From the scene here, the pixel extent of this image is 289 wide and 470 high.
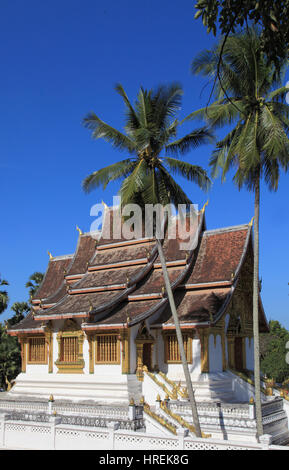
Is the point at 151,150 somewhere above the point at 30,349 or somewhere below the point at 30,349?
above

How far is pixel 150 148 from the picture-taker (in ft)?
53.7

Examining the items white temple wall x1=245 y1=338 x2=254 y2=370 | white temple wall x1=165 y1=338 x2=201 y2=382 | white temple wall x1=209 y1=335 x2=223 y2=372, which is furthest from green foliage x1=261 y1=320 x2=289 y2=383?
white temple wall x1=165 y1=338 x2=201 y2=382

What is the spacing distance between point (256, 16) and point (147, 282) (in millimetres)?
15637

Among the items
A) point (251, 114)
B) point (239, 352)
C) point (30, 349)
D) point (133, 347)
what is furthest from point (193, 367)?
point (251, 114)

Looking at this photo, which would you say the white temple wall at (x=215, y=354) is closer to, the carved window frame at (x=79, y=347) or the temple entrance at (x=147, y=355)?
the temple entrance at (x=147, y=355)

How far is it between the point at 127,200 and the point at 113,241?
31.9 ft

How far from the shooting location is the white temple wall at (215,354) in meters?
20.3

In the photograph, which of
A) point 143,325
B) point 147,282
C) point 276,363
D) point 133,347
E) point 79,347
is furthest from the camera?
point 276,363


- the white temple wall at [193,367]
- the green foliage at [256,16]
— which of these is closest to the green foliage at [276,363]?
the white temple wall at [193,367]

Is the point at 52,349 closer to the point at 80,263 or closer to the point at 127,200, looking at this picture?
the point at 80,263

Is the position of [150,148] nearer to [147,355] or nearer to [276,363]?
[147,355]

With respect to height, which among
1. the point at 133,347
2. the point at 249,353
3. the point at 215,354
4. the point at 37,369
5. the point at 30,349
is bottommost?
the point at 37,369

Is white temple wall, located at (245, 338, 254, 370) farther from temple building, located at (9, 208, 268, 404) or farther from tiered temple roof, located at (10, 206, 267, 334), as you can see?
tiered temple roof, located at (10, 206, 267, 334)
